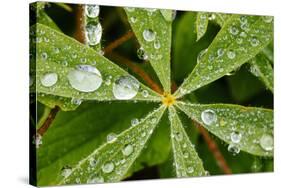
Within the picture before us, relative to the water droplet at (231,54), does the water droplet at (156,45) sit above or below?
above

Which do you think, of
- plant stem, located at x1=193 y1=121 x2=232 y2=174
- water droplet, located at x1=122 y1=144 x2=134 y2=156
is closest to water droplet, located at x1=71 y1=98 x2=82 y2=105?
water droplet, located at x1=122 y1=144 x2=134 y2=156

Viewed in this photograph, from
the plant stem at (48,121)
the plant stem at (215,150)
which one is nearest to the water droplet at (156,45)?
the plant stem at (215,150)

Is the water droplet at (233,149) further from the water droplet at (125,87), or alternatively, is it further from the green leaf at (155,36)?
the water droplet at (125,87)

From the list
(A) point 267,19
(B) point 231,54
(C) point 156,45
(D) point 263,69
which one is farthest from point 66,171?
(A) point 267,19

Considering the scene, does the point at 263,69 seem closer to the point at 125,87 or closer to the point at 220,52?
the point at 220,52

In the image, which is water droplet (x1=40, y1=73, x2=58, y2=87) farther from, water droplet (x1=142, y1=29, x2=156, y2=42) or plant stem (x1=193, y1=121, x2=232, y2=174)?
plant stem (x1=193, y1=121, x2=232, y2=174)

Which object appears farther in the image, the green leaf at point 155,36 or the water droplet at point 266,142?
the water droplet at point 266,142

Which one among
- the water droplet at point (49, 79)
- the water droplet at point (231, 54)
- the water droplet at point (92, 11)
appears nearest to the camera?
the water droplet at point (49, 79)
